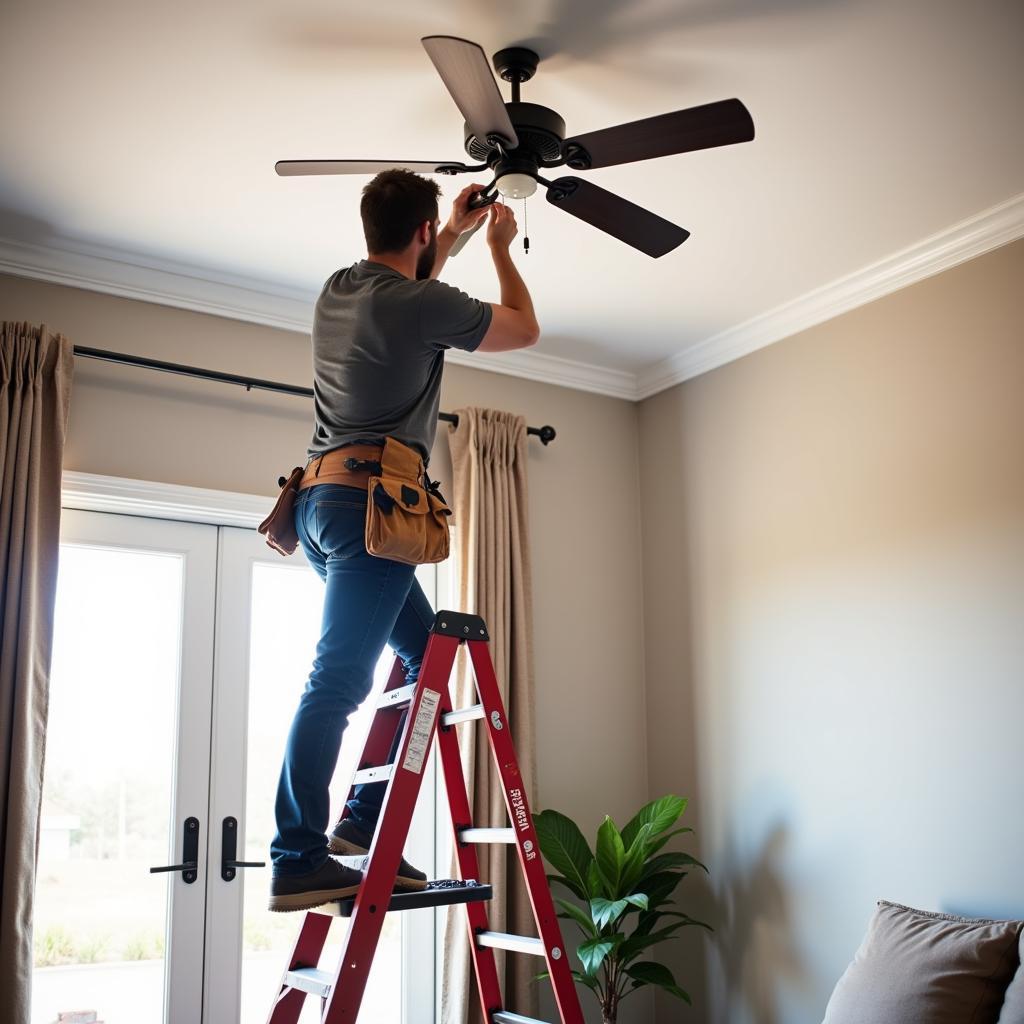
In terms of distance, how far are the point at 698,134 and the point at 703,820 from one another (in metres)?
2.79

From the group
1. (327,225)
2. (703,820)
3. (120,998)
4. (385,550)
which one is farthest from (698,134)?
(120,998)

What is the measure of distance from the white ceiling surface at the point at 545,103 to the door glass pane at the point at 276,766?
116 centimetres

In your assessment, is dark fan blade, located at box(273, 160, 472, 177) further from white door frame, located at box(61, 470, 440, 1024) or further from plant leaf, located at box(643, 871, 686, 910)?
plant leaf, located at box(643, 871, 686, 910)

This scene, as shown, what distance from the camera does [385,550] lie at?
2.19 meters

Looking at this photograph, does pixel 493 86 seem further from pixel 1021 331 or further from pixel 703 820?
pixel 703 820

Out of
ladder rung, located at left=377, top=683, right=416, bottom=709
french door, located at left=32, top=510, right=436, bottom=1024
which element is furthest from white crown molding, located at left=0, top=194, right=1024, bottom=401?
ladder rung, located at left=377, top=683, right=416, bottom=709

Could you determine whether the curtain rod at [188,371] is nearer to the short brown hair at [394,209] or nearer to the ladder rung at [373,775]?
the short brown hair at [394,209]

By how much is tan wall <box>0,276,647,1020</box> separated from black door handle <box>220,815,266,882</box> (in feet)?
3.76

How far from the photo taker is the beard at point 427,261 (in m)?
2.51

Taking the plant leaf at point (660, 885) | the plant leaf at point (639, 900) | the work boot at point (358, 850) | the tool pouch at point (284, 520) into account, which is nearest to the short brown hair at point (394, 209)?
the tool pouch at point (284, 520)

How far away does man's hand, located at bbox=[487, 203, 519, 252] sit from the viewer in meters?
2.46

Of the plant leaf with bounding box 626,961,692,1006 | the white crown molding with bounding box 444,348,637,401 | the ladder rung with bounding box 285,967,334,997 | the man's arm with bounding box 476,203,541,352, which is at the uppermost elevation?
the white crown molding with bounding box 444,348,637,401

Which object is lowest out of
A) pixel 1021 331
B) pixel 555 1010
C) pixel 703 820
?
pixel 555 1010

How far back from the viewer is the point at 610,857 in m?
3.78
